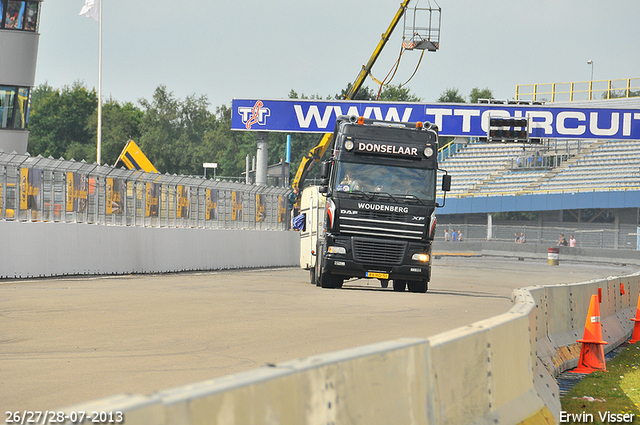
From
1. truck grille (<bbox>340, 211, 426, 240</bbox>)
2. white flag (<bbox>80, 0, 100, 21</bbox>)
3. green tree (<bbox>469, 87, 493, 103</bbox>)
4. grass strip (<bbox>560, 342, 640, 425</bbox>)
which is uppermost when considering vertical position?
green tree (<bbox>469, 87, 493, 103</bbox>)

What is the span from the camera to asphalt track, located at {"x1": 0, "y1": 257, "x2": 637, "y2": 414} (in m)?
7.55

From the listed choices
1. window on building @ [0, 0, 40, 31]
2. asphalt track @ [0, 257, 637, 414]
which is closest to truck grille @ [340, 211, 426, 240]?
asphalt track @ [0, 257, 637, 414]

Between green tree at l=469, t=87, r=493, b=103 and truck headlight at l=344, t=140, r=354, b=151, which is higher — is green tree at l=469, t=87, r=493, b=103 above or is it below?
above

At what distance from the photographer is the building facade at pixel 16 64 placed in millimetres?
35500

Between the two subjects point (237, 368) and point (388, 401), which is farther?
point (237, 368)

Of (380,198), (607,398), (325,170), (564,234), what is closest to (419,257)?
(380,198)

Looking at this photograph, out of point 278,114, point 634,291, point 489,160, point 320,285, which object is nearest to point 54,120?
point 489,160

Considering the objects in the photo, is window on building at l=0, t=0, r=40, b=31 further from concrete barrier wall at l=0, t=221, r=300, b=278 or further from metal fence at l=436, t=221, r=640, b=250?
metal fence at l=436, t=221, r=640, b=250

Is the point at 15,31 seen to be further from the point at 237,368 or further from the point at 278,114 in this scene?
the point at 237,368

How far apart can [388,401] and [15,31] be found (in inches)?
1370

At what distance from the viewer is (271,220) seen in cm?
3400

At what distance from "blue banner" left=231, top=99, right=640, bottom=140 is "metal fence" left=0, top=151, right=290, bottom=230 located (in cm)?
615

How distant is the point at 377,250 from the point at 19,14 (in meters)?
23.5

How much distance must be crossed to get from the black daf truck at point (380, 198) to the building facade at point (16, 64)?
21.1 meters
